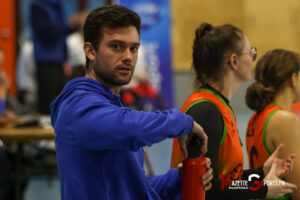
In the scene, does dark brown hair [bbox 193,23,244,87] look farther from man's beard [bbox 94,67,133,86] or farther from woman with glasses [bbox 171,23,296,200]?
man's beard [bbox 94,67,133,86]

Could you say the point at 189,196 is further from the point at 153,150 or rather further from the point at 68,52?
the point at 153,150

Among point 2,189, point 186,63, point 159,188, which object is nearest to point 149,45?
point 186,63

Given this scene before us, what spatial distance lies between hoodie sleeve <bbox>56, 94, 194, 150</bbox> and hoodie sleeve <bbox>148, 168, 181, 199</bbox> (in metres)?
0.39

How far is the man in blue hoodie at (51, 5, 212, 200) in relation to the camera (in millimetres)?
1393

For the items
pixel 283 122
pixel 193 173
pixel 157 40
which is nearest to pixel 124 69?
pixel 193 173

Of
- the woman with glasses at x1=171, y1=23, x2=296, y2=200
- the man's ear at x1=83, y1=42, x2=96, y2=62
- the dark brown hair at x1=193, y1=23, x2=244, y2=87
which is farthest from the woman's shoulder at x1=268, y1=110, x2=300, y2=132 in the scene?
the man's ear at x1=83, y1=42, x2=96, y2=62

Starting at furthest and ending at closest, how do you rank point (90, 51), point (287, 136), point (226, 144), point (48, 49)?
point (48, 49)
point (287, 136)
point (226, 144)
point (90, 51)

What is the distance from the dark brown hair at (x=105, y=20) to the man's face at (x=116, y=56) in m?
0.02

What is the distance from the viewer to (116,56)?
1.63 metres

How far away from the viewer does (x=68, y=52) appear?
6.04 m

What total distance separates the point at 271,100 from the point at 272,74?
14cm

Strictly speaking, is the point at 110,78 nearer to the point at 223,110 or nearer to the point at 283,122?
the point at 223,110

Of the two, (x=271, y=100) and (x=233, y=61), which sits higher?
(x=233, y=61)

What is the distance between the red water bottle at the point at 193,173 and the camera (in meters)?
1.63
